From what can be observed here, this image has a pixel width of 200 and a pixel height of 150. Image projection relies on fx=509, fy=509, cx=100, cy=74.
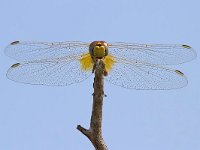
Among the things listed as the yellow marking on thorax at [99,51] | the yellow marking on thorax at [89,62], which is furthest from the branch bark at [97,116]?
the yellow marking on thorax at [89,62]

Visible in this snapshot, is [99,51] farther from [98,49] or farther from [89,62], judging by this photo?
[89,62]

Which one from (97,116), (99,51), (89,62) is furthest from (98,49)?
(97,116)

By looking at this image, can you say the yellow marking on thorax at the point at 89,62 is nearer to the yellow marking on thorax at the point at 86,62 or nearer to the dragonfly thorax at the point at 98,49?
the yellow marking on thorax at the point at 86,62

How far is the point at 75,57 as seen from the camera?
32.0 ft

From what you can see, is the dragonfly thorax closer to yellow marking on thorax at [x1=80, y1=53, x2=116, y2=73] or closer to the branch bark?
yellow marking on thorax at [x1=80, y1=53, x2=116, y2=73]

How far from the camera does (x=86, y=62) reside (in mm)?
9656

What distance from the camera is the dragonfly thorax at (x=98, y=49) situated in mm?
9008

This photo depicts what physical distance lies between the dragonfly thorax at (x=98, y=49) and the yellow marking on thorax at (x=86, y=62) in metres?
0.44

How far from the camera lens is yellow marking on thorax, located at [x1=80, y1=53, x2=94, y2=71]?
9.55 m

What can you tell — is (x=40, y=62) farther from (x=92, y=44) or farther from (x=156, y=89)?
(x=156, y=89)

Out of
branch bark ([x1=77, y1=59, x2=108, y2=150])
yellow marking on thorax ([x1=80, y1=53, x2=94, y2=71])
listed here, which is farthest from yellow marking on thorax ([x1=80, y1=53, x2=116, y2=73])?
branch bark ([x1=77, y1=59, x2=108, y2=150])

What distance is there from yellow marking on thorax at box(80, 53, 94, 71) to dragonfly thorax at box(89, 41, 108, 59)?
1.44 ft

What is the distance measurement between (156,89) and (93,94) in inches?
67.3

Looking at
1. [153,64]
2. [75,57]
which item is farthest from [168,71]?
[75,57]
